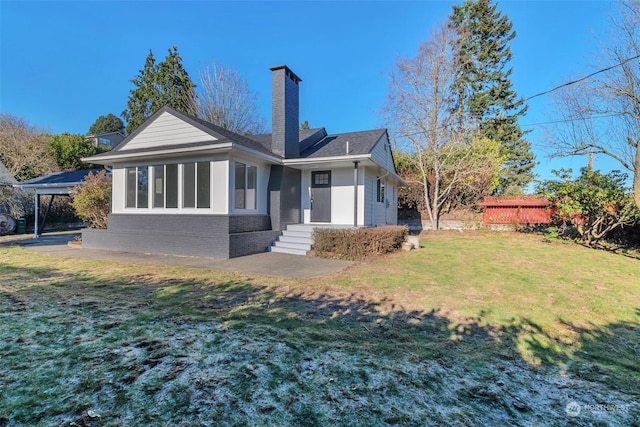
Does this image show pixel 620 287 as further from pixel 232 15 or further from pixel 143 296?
pixel 232 15

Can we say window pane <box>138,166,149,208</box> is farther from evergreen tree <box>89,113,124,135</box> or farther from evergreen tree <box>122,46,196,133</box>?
evergreen tree <box>89,113,124,135</box>

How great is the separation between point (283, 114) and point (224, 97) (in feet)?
49.1

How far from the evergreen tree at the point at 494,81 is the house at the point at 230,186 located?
17.2 m

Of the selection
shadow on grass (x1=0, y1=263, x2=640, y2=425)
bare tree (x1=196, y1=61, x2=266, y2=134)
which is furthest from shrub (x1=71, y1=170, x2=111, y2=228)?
bare tree (x1=196, y1=61, x2=266, y2=134)

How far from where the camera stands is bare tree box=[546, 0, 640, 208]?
11.0m

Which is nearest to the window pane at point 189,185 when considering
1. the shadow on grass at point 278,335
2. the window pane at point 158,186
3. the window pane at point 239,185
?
the window pane at point 158,186

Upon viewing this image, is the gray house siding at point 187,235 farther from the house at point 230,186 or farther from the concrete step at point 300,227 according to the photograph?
the concrete step at point 300,227

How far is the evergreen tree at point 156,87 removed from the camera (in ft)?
89.9

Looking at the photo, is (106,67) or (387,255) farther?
(106,67)

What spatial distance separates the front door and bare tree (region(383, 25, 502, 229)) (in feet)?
22.7

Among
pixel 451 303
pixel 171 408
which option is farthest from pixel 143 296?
pixel 451 303

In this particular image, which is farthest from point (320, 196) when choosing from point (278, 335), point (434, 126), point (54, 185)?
point (54, 185)

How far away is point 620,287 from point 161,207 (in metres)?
12.4

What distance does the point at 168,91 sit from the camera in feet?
90.3
